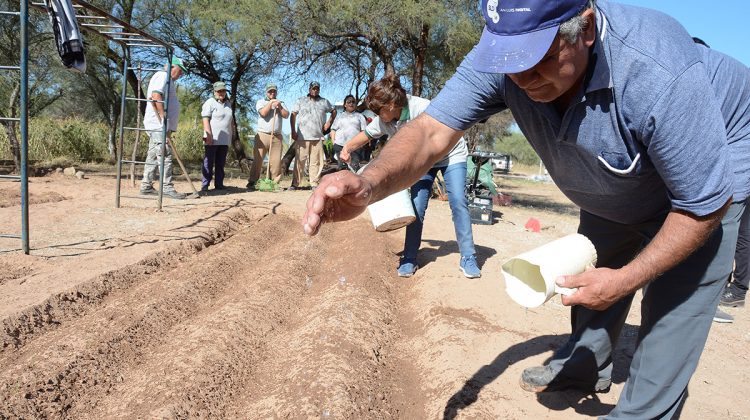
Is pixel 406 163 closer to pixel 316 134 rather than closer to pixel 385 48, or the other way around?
pixel 316 134

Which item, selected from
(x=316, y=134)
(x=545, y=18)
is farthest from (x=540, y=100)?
(x=316, y=134)

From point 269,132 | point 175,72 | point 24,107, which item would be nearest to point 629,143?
point 24,107

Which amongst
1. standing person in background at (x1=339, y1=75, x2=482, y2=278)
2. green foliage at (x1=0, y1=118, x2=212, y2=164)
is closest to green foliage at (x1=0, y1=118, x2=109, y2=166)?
green foliage at (x1=0, y1=118, x2=212, y2=164)

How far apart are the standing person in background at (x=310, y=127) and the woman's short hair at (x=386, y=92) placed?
5.53m

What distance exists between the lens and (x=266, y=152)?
9766 mm

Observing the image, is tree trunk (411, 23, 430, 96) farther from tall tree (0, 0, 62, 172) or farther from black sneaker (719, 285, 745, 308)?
black sneaker (719, 285, 745, 308)

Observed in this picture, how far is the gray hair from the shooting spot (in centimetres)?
156

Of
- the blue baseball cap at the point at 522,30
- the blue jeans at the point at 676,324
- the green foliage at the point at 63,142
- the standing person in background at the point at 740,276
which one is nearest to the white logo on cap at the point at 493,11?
the blue baseball cap at the point at 522,30

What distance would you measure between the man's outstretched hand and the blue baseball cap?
0.52 m

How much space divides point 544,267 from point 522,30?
796 mm

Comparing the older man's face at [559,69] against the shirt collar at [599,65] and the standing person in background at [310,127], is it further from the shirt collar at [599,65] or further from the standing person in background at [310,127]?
the standing person in background at [310,127]

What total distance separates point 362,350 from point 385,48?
28.8 ft

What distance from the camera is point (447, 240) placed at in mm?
6434

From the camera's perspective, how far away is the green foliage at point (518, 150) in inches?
1993
